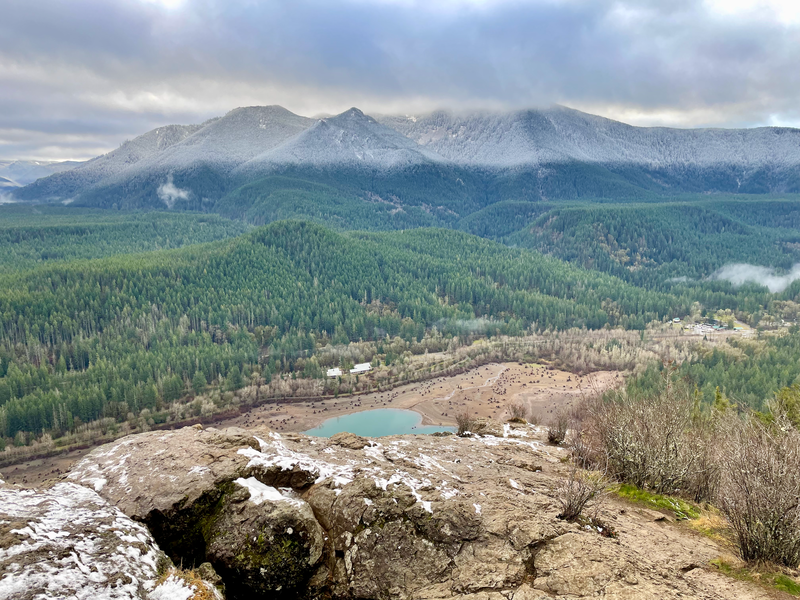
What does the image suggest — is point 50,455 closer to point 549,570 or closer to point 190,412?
point 190,412

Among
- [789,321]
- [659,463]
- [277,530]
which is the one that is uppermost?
[277,530]

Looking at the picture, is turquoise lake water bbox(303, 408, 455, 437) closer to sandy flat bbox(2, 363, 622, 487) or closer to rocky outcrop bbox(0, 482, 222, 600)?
sandy flat bbox(2, 363, 622, 487)

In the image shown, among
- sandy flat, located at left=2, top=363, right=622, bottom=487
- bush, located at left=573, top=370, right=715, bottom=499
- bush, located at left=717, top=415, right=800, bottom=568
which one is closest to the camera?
bush, located at left=717, top=415, right=800, bottom=568

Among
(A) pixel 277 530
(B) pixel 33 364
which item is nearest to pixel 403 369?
(B) pixel 33 364

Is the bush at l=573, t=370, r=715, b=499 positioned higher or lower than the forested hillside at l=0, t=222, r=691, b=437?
higher

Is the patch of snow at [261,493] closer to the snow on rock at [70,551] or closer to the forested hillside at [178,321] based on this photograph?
the snow on rock at [70,551]

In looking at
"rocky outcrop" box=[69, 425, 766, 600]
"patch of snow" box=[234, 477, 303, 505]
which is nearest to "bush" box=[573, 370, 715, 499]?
"rocky outcrop" box=[69, 425, 766, 600]

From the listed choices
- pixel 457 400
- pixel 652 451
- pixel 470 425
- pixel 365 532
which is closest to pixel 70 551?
pixel 365 532
